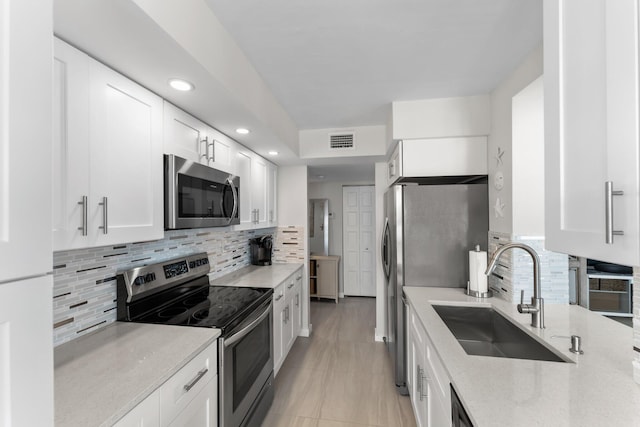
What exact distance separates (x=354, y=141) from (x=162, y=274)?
6.91ft

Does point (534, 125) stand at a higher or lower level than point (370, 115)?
lower

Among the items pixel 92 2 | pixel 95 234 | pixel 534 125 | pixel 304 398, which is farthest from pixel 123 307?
pixel 534 125

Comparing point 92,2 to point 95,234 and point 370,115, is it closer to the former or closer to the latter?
point 95,234

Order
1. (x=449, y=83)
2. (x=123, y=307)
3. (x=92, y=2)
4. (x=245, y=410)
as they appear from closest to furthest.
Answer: (x=92, y=2), (x=123, y=307), (x=245, y=410), (x=449, y=83)

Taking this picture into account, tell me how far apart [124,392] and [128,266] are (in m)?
0.87

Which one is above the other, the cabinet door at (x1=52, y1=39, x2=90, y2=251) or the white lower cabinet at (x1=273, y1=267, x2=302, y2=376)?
the cabinet door at (x1=52, y1=39, x2=90, y2=251)

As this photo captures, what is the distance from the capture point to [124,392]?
0.94m

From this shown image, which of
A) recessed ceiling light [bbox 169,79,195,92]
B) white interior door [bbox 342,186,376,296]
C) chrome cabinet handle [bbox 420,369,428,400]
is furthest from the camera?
white interior door [bbox 342,186,376,296]

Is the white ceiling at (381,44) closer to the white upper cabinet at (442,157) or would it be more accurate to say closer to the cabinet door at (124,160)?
the white upper cabinet at (442,157)

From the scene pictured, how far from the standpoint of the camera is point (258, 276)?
276cm

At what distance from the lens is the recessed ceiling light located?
1.37 meters

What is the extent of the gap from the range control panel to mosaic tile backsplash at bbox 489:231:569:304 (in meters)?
2.16

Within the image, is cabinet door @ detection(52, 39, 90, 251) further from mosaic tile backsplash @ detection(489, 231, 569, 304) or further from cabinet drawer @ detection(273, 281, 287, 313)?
mosaic tile backsplash @ detection(489, 231, 569, 304)

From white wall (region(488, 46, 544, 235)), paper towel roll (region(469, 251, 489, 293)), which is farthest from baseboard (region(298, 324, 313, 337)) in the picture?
white wall (region(488, 46, 544, 235))
